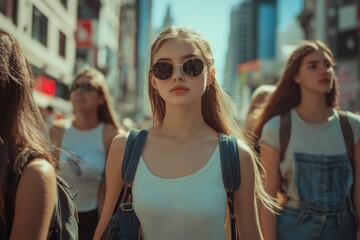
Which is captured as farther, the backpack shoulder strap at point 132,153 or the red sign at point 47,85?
the red sign at point 47,85

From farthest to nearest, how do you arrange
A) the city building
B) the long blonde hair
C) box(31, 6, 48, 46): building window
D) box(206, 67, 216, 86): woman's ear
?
box(31, 6, 48, 46): building window, the city building, box(206, 67, 216, 86): woman's ear, the long blonde hair

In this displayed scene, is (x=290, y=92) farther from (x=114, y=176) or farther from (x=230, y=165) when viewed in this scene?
(x=114, y=176)

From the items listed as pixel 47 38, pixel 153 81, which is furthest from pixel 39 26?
pixel 153 81

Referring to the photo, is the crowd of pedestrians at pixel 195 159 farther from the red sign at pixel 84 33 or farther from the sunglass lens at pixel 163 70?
the red sign at pixel 84 33

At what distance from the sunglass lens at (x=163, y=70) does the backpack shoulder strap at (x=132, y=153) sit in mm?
322

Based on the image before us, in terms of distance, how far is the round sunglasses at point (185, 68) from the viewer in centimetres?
256

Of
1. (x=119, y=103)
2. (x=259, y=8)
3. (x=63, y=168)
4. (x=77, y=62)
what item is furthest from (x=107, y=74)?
(x=259, y=8)

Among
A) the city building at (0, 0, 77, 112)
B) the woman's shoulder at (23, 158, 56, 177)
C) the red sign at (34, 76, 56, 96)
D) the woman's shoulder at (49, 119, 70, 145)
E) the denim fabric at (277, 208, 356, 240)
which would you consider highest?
the city building at (0, 0, 77, 112)

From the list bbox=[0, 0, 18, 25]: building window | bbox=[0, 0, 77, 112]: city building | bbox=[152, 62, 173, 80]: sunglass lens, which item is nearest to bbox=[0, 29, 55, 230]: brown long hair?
bbox=[152, 62, 173, 80]: sunglass lens

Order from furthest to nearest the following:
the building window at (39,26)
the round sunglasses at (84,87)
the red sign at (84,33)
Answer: the red sign at (84,33), the building window at (39,26), the round sunglasses at (84,87)

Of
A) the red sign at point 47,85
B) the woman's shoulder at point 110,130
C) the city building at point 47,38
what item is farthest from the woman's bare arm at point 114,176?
the red sign at point 47,85

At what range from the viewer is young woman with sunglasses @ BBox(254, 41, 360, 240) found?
3473mm

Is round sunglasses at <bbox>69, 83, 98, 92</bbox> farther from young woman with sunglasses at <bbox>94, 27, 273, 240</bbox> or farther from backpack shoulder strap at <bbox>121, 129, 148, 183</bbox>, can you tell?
backpack shoulder strap at <bbox>121, 129, 148, 183</bbox>

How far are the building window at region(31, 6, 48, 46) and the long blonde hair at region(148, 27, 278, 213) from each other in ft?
66.5
